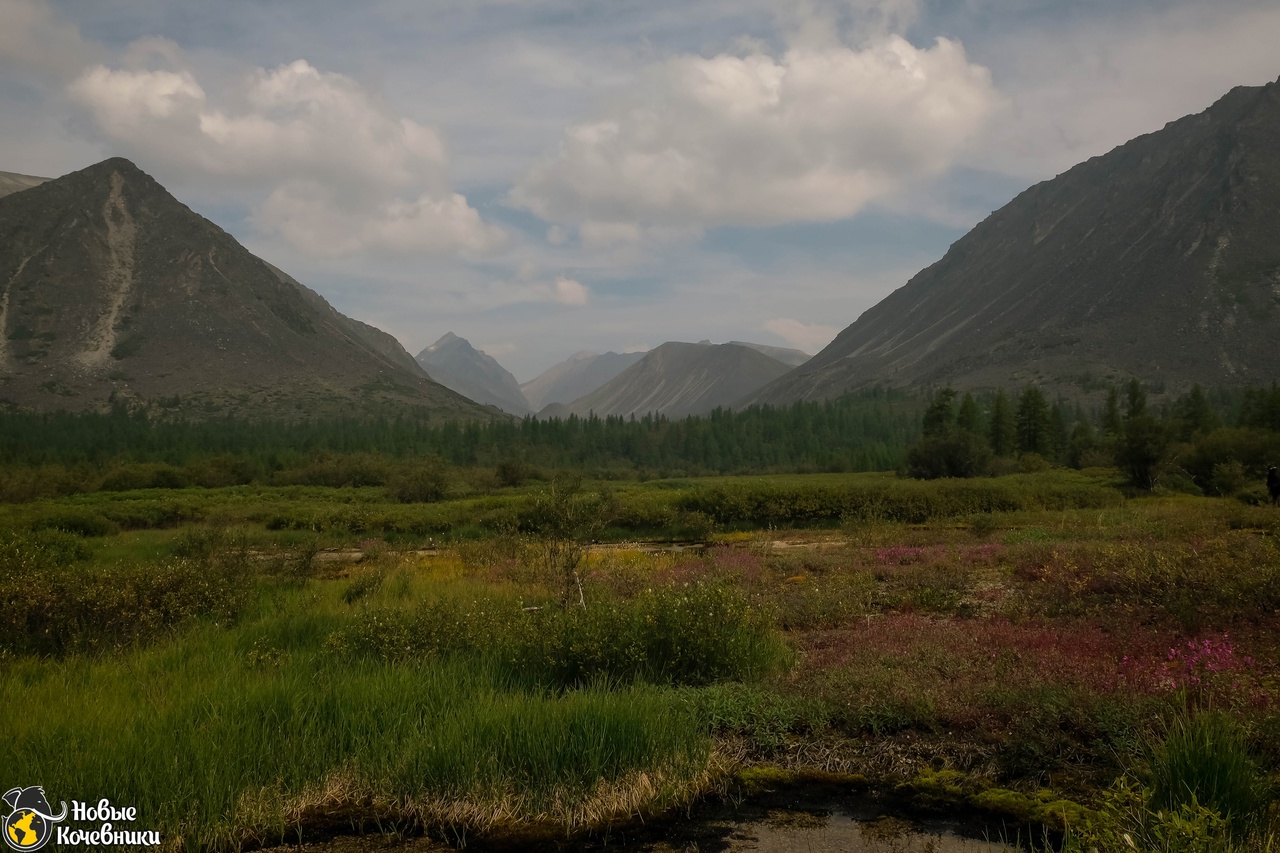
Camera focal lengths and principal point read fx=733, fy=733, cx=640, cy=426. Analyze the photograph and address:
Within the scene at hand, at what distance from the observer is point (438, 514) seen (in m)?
49.1

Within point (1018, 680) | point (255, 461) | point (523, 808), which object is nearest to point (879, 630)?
point (1018, 680)

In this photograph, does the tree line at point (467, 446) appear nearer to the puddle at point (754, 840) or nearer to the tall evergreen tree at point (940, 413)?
the tall evergreen tree at point (940, 413)

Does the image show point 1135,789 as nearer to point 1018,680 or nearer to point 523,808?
point 1018,680

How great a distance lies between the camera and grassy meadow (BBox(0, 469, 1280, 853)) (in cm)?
795

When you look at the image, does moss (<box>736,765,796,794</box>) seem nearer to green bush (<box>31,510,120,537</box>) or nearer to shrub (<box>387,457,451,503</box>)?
green bush (<box>31,510,120,537</box>)

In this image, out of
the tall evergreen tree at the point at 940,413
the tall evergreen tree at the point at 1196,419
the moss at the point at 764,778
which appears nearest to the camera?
the moss at the point at 764,778

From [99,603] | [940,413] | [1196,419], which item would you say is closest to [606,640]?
[99,603]

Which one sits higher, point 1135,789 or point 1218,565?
point 1218,565

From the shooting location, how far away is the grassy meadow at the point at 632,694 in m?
7.95

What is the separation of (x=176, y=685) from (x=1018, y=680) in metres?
12.2

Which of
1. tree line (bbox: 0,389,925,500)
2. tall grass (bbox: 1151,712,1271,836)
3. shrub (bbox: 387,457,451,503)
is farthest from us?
tree line (bbox: 0,389,925,500)

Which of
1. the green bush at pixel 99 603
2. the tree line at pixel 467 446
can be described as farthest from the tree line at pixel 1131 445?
the green bush at pixel 99 603

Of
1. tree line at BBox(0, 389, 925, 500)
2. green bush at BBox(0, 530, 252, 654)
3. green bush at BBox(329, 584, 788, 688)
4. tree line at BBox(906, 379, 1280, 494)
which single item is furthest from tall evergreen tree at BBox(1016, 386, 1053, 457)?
green bush at BBox(0, 530, 252, 654)

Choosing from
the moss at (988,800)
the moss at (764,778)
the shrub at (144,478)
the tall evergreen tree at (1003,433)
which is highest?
the tall evergreen tree at (1003,433)
